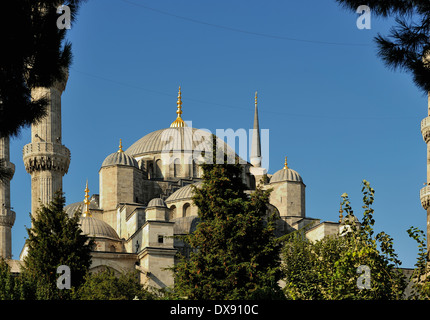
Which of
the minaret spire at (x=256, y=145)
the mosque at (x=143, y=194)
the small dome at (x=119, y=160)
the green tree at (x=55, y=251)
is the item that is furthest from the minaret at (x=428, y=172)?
the minaret spire at (x=256, y=145)

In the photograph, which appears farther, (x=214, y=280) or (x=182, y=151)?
(x=182, y=151)

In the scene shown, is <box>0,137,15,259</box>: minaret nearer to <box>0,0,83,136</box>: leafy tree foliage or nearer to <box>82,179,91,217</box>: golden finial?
<box>82,179,91,217</box>: golden finial

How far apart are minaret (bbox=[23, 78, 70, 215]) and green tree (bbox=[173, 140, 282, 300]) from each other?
14.4 meters

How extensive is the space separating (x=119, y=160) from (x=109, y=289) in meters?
19.3

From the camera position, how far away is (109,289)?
27.7 metres

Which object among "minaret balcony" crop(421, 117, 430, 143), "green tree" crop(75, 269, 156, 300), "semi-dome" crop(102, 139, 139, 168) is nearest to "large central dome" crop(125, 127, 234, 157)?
"semi-dome" crop(102, 139, 139, 168)

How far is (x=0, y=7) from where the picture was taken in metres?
12.2

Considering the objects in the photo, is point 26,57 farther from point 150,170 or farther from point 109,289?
point 150,170

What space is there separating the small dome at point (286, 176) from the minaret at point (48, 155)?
14114 millimetres

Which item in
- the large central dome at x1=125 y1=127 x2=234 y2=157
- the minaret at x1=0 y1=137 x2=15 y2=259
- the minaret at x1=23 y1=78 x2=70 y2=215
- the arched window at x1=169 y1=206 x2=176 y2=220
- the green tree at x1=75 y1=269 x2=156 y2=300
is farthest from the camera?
the large central dome at x1=125 y1=127 x2=234 y2=157

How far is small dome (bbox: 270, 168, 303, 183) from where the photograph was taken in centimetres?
4825
